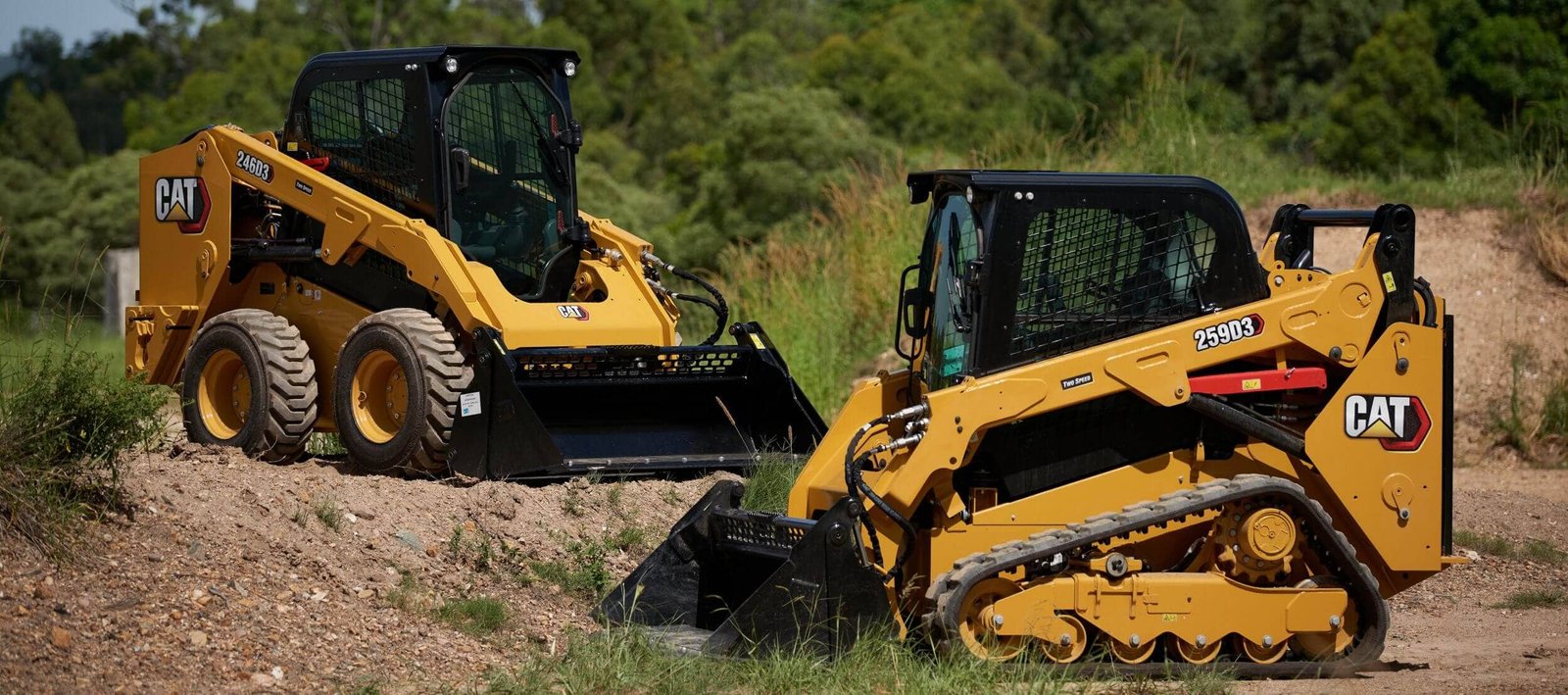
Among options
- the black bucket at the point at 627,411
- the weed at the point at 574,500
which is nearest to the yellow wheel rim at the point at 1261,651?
the black bucket at the point at 627,411

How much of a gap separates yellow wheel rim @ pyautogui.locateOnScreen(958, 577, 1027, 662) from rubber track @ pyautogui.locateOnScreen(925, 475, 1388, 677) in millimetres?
88

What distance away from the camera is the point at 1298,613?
270 inches

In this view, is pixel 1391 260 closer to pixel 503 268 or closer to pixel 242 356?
→ pixel 503 268

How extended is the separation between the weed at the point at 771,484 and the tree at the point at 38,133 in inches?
1426

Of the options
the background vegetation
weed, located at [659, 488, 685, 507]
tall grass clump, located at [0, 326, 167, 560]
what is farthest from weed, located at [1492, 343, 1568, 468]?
tall grass clump, located at [0, 326, 167, 560]

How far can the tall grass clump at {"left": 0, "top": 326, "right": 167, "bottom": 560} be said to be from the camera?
22.2ft

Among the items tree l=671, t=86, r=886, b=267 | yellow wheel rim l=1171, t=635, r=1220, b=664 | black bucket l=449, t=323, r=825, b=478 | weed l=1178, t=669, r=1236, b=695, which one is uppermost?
tree l=671, t=86, r=886, b=267

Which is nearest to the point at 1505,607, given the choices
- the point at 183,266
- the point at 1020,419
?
the point at 1020,419

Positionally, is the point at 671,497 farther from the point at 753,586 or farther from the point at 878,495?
the point at 878,495

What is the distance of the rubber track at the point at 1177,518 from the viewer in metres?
6.57

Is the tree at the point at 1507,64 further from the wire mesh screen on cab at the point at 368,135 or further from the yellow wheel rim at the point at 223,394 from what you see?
the yellow wheel rim at the point at 223,394

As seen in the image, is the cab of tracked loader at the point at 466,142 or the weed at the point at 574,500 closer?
the weed at the point at 574,500

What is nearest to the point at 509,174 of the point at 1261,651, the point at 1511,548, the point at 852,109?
the point at 1261,651

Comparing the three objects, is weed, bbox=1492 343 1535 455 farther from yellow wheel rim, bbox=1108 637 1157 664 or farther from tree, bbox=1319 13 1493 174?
tree, bbox=1319 13 1493 174
